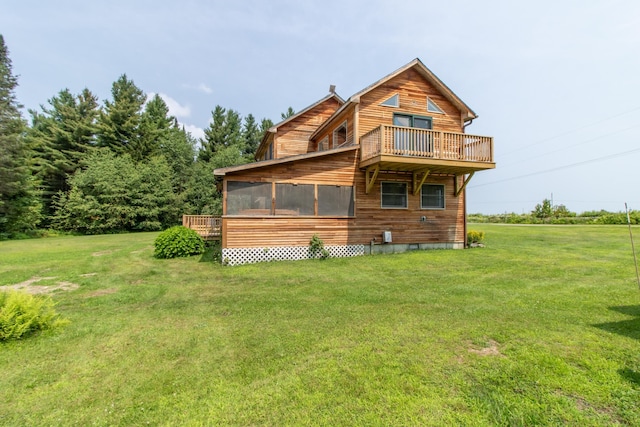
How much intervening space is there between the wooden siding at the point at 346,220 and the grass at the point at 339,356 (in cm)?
359

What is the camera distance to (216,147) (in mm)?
39188

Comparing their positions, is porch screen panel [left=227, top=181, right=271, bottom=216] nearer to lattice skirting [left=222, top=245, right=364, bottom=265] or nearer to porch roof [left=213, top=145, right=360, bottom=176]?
porch roof [left=213, top=145, right=360, bottom=176]

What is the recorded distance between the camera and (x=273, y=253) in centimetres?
1083

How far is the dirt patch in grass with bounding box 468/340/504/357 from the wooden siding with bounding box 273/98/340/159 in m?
13.9

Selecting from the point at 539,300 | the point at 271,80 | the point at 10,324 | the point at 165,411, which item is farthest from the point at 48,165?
the point at 539,300

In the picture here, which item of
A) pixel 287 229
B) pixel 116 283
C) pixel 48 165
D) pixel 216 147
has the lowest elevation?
pixel 116 283

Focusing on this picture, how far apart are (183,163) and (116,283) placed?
2721 cm

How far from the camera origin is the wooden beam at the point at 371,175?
36.3 ft

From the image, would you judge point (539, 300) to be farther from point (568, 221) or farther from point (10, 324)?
point (568, 221)

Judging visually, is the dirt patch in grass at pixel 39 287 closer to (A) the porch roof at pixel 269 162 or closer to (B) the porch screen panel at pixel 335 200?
(A) the porch roof at pixel 269 162

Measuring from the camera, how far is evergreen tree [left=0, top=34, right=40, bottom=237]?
22.5 meters

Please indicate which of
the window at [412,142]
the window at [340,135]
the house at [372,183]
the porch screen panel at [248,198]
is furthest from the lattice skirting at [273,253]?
the window at [340,135]

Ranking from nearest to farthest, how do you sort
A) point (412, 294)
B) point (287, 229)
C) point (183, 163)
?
1. point (412, 294)
2. point (287, 229)
3. point (183, 163)

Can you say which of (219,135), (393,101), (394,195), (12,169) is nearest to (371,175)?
(394,195)
